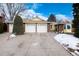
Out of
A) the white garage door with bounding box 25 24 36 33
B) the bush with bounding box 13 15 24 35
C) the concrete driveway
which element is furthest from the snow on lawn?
the bush with bounding box 13 15 24 35

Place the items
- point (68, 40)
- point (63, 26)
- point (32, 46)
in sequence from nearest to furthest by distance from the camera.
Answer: point (32, 46)
point (68, 40)
point (63, 26)

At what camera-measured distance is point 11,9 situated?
642 centimetres

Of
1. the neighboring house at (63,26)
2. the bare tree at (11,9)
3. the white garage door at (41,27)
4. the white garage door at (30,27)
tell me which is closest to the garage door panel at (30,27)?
the white garage door at (30,27)

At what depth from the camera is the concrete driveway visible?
246 inches

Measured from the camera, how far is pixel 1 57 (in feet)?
20.4

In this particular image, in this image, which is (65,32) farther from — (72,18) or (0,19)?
(0,19)

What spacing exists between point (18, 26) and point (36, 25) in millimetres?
565

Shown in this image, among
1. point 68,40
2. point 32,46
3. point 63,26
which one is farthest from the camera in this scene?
point 63,26

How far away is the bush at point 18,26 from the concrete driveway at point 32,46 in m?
0.13

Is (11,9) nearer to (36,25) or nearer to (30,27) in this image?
(30,27)

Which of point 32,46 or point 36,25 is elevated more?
point 36,25

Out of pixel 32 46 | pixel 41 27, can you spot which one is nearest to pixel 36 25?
pixel 41 27

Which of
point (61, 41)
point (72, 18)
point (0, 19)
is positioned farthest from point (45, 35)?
point (0, 19)

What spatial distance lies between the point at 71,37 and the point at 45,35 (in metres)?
0.76
